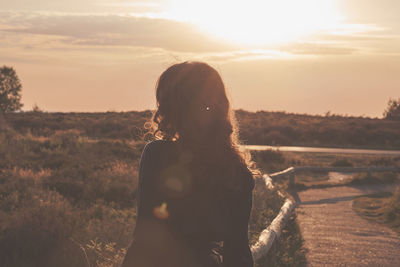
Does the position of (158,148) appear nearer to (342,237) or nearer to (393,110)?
(342,237)

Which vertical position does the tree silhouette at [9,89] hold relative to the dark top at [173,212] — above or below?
below

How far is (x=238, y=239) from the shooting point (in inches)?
103

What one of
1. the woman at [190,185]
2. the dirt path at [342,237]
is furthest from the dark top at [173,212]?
the dirt path at [342,237]

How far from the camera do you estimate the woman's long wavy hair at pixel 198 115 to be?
8.26 ft

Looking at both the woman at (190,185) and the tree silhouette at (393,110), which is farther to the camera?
the tree silhouette at (393,110)

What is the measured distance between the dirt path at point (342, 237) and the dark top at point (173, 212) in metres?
6.05

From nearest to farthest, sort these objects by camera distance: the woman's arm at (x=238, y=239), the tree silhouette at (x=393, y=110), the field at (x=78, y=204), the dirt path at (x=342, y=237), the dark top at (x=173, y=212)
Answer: the dark top at (x=173, y=212) < the woman's arm at (x=238, y=239) < the field at (x=78, y=204) < the dirt path at (x=342, y=237) < the tree silhouette at (x=393, y=110)

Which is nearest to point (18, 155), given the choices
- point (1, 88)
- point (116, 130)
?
point (116, 130)

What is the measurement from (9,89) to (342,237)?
69859 millimetres

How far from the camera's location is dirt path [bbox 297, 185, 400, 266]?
8578 mm

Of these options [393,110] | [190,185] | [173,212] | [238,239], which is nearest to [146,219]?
[173,212]

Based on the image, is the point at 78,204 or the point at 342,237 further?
the point at 78,204

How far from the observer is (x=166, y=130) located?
2.63m

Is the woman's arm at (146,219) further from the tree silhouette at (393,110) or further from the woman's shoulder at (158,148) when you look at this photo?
the tree silhouette at (393,110)
